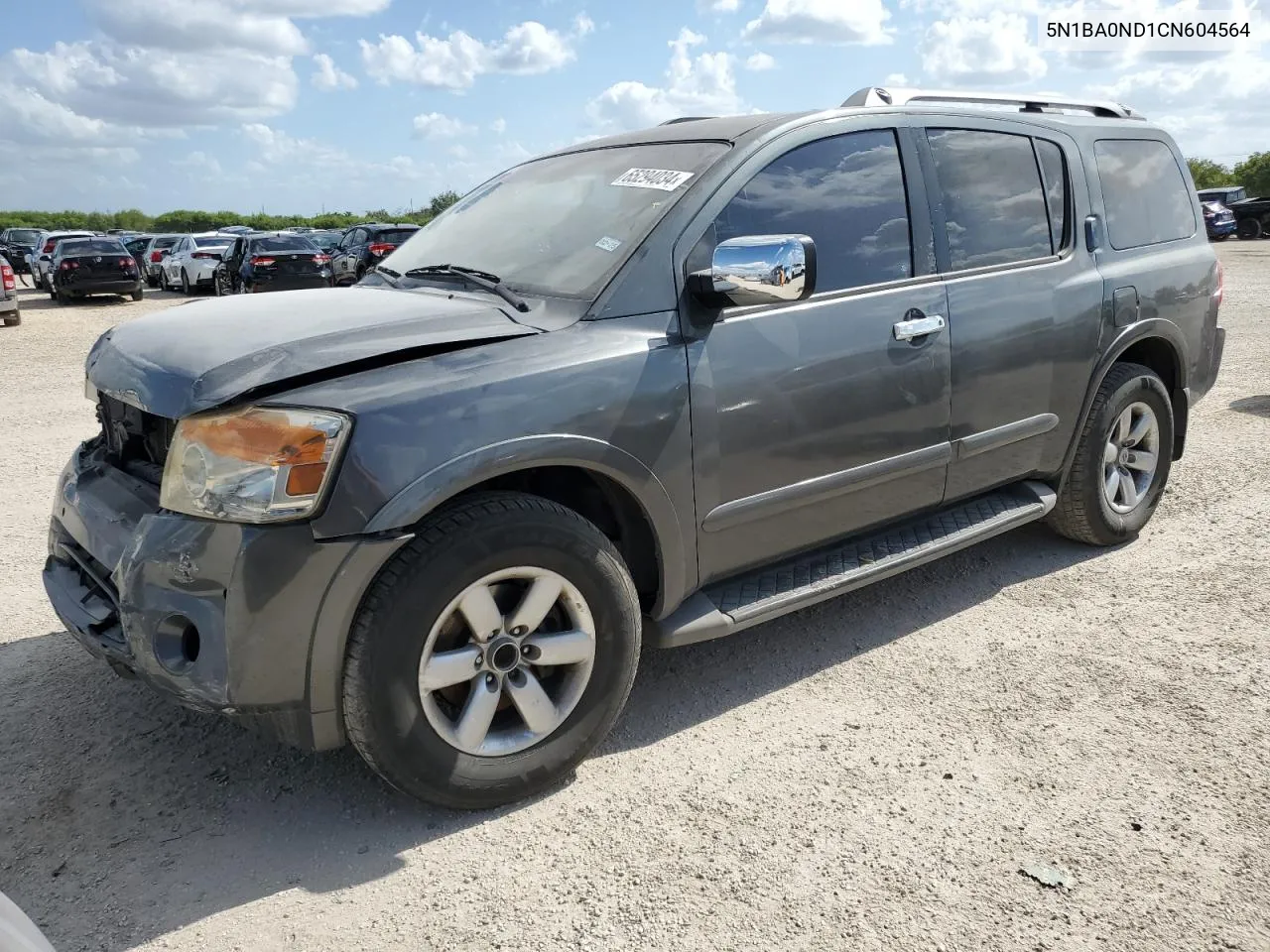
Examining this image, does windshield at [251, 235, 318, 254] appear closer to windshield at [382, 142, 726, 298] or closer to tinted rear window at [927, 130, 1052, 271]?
windshield at [382, 142, 726, 298]

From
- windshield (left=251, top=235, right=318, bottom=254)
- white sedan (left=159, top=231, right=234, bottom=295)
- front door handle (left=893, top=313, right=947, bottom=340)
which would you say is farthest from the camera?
white sedan (left=159, top=231, right=234, bottom=295)

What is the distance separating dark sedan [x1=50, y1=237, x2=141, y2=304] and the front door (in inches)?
836

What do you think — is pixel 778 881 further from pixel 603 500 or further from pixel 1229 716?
pixel 1229 716

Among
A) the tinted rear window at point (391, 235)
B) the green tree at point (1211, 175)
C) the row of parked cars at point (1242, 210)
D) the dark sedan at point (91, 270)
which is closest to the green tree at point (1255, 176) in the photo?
the green tree at point (1211, 175)

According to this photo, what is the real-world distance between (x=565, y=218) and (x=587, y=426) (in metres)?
0.94

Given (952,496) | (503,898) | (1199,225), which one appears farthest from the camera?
(1199,225)

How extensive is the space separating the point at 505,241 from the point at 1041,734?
7.61 ft

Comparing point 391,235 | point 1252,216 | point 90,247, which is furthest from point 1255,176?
point 90,247

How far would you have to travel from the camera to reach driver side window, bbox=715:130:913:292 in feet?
10.5

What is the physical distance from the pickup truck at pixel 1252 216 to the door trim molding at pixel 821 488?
110 feet

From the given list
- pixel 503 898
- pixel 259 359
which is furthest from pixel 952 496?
pixel 259 359

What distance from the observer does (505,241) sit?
3457 millimetres

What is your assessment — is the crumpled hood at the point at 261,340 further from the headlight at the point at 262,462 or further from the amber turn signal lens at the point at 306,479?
the amber turn signal lens at the point at 306,479

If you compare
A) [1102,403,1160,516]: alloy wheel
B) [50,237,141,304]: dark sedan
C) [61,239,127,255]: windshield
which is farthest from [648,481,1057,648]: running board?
[61,239,127,255]: windshield
